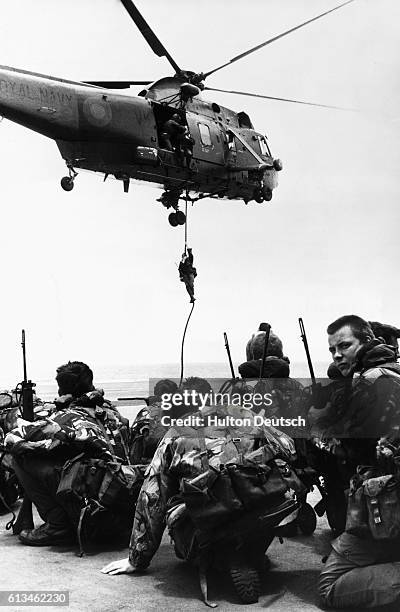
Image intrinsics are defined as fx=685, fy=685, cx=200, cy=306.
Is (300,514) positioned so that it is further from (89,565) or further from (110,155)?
(110,155)

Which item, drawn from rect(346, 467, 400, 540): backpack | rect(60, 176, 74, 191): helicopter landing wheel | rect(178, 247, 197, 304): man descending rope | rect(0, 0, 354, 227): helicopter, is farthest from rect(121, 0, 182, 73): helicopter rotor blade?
rect(346, 467, 400, 540): backpack

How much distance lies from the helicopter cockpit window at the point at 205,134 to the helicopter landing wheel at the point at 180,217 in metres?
0.89

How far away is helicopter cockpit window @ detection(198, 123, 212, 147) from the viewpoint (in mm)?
8398

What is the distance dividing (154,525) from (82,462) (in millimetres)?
960

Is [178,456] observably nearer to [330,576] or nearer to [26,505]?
[330,576]

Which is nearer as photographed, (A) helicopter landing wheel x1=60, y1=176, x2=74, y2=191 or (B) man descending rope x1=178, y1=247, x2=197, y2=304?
(A) helicopter landing wheel x1=60, y1=176, x2=74, y2=191

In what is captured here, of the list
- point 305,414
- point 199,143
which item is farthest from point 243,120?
point 305,414

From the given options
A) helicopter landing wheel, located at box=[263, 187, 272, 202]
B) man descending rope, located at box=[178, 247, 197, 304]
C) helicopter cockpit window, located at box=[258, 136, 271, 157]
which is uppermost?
helicopter cockpit window, located at box=[258, 136, 271, 157]

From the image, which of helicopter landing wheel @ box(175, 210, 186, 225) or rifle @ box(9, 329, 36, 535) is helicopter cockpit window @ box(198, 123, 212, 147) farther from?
rifle @ box(9, 329, 36, 535)

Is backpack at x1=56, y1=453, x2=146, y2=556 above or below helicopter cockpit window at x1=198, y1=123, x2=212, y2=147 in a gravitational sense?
below

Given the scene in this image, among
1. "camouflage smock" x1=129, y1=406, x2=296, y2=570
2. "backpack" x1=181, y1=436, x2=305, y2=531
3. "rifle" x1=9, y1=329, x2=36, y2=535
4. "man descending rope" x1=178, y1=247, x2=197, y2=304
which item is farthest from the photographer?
"man descending rope" x1=178, y1=247, x2=197, y2=304

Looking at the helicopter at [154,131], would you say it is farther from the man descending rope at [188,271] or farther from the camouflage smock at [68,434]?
the camouflage smock at [68,434]

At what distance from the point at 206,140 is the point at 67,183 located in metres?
2.18

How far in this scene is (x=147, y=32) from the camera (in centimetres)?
734
